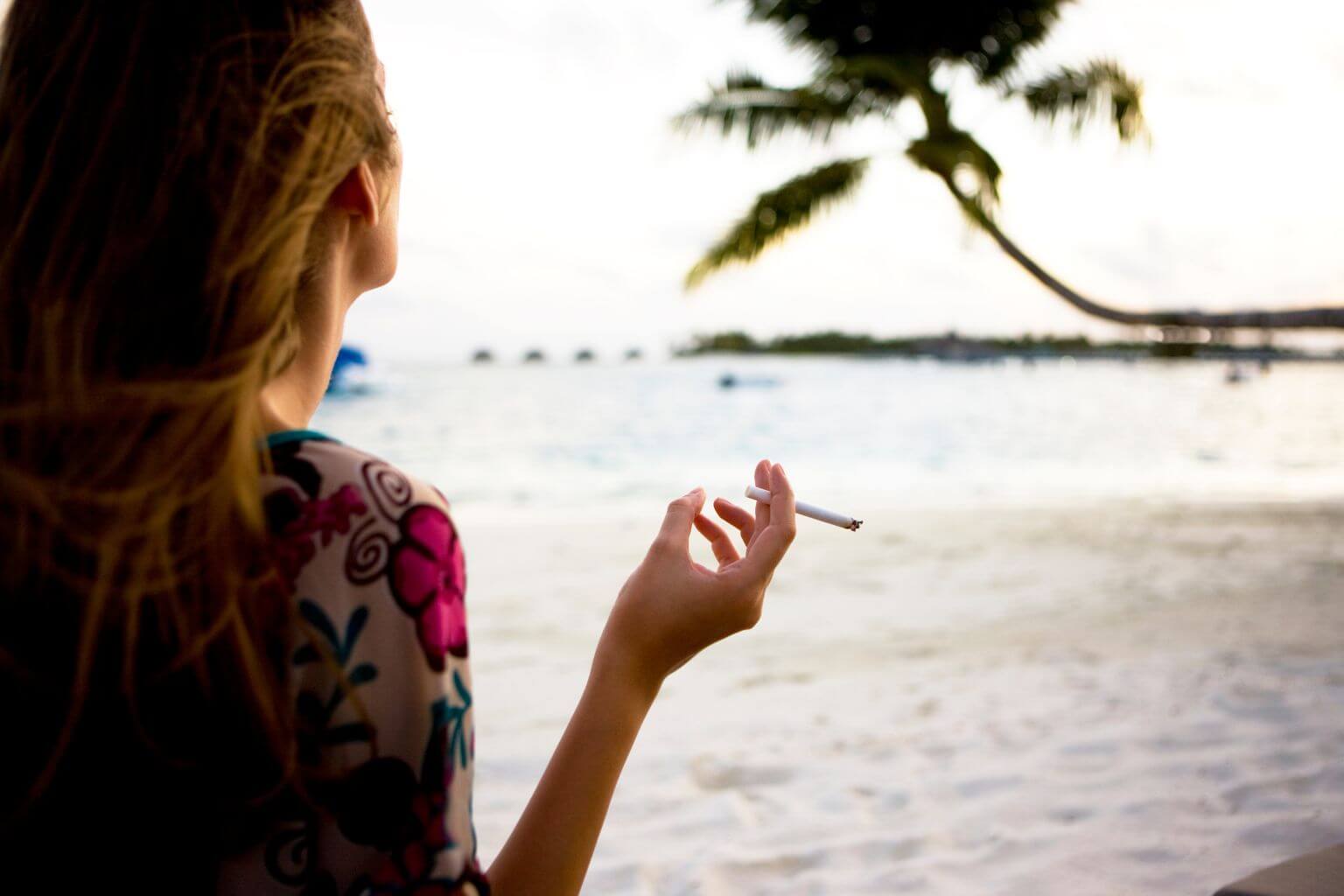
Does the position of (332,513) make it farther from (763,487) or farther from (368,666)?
(763,487)

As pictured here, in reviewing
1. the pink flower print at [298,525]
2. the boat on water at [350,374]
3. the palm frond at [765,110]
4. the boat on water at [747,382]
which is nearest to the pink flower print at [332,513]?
the pink flower print at [298,525]

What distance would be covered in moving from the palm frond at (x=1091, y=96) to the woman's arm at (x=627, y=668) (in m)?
9.77

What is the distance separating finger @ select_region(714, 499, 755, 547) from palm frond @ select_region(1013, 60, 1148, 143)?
9.63 meters

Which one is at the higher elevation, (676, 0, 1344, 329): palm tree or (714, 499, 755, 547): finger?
(676, 0, 1344, 329): palm tree

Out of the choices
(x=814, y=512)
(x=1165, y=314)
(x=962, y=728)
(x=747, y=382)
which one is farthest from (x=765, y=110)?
(x=747, y=382)

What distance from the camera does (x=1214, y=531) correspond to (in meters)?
9.11

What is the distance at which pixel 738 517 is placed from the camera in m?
1.29

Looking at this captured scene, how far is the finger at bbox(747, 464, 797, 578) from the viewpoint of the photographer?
107 centimetres

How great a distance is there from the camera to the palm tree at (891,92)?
8742mm

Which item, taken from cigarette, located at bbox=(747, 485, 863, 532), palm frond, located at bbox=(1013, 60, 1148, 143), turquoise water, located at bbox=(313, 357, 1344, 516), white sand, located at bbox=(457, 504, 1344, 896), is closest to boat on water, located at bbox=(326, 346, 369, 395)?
turquoise water, located at bbox=(313, 357, 1344, 516)

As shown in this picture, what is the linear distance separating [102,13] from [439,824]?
2.06ft

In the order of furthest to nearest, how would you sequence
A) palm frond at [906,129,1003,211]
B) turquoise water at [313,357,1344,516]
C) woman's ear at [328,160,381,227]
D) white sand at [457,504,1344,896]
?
turquoise water at [313,357,1344,516] < palm frond at [906,129,1003,211] < white sand at [457,504,1344,896] < woman's ear at [328,160,381,227]

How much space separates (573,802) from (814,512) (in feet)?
1.94

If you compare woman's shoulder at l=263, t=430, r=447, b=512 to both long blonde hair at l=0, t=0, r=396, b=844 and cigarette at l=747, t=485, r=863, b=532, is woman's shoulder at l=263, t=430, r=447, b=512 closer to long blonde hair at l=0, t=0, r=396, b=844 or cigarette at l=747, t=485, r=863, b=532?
long blonde hair at l=0, t=0, r=396, b=844
